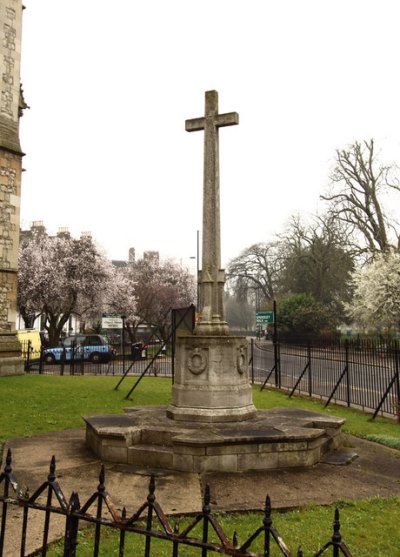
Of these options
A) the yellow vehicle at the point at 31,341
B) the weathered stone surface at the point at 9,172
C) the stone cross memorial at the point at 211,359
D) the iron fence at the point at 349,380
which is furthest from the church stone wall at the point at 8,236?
the stone cross memorial at the point at 211,359

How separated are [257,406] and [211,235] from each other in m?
5.66

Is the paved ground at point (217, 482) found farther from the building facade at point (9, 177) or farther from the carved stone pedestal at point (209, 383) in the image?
the building facade at point (9, 177)

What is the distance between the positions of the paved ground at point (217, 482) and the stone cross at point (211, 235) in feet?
8.70

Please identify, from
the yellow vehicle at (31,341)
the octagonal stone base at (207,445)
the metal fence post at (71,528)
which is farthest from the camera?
the yellow vehicle at (31,341)

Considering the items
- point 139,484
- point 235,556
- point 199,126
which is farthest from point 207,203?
point 235,556

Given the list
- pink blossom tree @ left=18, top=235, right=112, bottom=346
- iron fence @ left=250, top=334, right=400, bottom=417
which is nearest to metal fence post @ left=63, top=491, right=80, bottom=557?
iron fence @ left=250, top=334, right=400, bottom=417

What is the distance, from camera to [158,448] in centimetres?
684

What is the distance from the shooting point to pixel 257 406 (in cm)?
1241

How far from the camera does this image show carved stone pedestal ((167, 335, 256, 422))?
773cm

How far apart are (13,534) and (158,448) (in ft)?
9.26

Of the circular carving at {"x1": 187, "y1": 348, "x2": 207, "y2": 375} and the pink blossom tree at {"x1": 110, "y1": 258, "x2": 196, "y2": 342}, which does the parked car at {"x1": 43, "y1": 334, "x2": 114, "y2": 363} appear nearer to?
the pink blossom tree at {"x1": 110, "y1": 258, "x2": 196, "y2": 342}

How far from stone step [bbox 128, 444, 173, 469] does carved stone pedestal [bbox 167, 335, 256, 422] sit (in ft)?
3.55

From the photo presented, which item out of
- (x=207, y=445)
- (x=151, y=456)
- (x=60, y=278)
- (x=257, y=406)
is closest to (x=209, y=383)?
(x=207, y=445)

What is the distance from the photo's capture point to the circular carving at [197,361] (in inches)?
309
